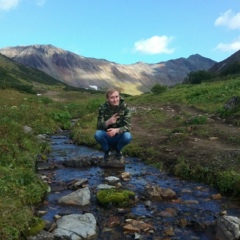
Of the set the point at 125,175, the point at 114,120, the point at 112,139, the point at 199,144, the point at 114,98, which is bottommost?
the point at 125,175

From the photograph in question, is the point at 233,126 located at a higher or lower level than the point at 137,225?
higher

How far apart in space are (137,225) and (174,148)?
22.5 feet

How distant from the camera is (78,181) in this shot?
31.4ft

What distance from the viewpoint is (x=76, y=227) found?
21.2ft

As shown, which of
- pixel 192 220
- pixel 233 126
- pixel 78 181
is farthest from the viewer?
pixel 233 126

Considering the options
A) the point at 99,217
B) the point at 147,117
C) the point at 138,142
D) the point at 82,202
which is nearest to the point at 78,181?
the point at 82,202

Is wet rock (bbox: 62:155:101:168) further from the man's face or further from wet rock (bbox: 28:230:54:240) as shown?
wet rock (bbox: 28:230:54:240)

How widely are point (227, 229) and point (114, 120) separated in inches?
212

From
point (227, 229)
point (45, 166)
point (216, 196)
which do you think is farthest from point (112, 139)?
point (227, 229)

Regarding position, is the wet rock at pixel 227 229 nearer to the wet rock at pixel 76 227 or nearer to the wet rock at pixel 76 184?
the wet rock at pixel 76 227

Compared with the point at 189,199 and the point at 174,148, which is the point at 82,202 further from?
the point at 174,148

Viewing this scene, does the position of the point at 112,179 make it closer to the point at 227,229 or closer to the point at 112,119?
the point at 112,119

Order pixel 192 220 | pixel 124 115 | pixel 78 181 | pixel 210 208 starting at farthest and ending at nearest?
pixel 124 115 < pixel 78 181 < pixel 210 208 < pixel 192 220

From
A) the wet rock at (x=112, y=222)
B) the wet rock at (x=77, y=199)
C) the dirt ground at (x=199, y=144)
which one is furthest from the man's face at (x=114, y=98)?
the wet rock at (x=112, y=222)
